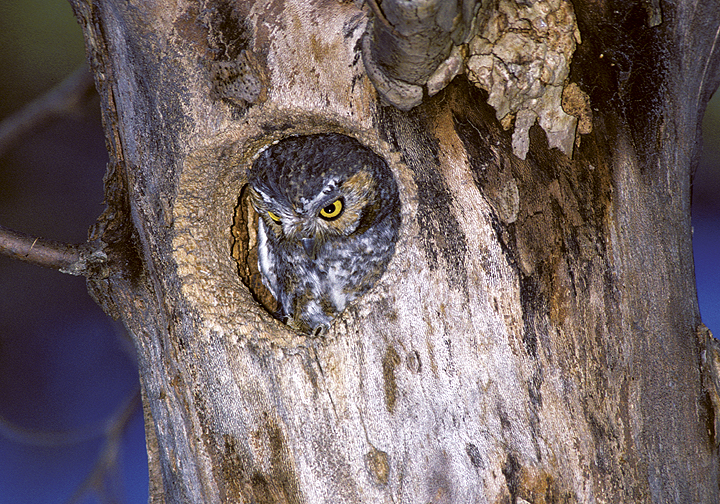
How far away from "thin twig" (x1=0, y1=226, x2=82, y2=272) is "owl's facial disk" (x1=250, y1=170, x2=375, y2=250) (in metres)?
0.55

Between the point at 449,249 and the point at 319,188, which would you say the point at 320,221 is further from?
the point at 449,249

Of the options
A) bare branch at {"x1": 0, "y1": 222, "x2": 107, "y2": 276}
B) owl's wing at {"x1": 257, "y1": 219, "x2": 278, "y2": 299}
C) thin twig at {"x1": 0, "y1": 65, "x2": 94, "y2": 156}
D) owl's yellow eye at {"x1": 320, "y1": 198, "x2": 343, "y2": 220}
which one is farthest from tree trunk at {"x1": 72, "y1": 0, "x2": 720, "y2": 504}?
thin twig at {"x1": 0, "y1": 65, "x2": 94, "y2": 156}

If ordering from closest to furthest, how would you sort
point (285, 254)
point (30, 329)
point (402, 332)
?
point (402, 332)
point (285, 254)
point (30, 329)

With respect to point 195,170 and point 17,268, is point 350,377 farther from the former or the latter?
point 17,268

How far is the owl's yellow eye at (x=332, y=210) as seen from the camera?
1.56 m

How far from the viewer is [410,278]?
1.02 m

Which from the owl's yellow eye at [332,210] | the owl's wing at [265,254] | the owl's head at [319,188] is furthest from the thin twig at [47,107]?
the owl's yellow eye at [332,210]

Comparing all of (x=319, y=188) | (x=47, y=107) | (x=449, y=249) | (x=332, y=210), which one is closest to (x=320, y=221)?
(x=332, y=210)

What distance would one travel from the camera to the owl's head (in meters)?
1.40

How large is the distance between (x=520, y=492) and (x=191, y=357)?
2.54 feet

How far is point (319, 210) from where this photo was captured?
1545 mm

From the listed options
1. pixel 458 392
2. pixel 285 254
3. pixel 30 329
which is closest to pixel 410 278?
pixel 458 392

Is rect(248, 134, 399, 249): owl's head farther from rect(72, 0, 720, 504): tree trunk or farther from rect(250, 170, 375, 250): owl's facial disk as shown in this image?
rect(72, 0, 720, 504): tree trunk

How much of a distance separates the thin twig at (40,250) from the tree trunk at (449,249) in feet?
0.33
